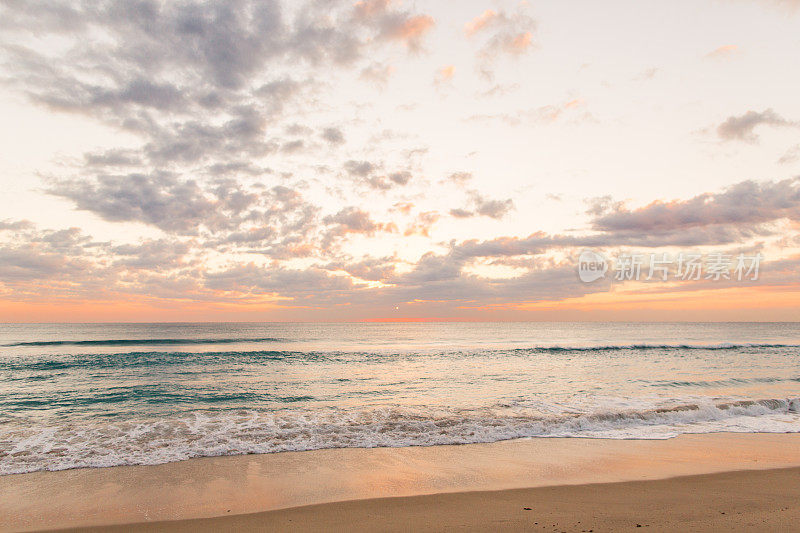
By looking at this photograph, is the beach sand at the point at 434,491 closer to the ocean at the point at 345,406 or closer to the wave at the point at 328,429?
the wave at the point at 328,429

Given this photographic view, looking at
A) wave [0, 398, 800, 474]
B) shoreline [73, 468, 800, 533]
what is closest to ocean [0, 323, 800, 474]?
wave [0, 398, 800, 474]

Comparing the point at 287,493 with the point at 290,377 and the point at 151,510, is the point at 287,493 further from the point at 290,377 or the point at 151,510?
the point at 290,377

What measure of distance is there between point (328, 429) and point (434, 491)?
5513 mm

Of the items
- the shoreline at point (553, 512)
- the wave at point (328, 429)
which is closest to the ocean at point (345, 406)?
the wave at point (328, 429)

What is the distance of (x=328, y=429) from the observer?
12680 mm

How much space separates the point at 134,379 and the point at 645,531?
25817 millimetres

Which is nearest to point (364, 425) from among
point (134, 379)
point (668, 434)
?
point (668, 434)

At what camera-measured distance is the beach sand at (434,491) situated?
264 inches

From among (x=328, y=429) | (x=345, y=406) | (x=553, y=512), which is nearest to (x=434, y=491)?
(x=553, y=512)

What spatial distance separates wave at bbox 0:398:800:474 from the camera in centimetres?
1050

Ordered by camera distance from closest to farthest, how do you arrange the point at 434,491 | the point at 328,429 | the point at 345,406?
the point at 434,491, the point at 328,429, the point at 345,406

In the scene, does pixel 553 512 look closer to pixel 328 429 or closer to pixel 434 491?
pixel 434 491

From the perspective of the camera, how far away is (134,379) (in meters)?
23.7

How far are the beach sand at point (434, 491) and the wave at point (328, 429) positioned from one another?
30.2 inches
